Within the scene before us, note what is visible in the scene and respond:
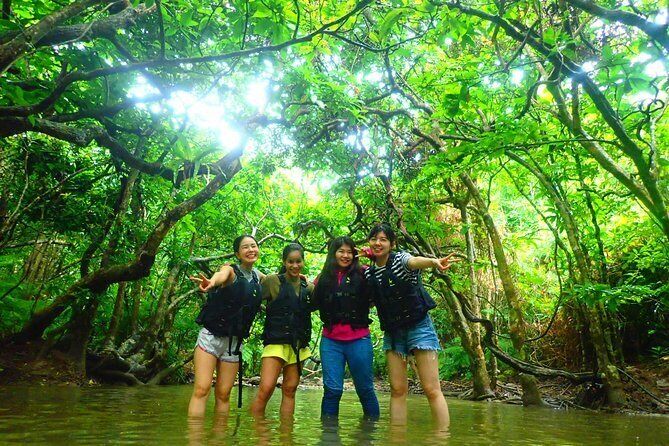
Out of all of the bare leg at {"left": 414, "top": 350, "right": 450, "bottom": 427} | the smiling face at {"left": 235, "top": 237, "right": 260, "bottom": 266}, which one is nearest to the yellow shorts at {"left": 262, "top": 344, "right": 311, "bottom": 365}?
the smiling face at {"left": 235, "top": 237, "right": 260, "bottom": 266}

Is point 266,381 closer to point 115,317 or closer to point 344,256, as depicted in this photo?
point 344,256

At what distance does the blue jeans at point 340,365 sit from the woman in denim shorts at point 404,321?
284mm

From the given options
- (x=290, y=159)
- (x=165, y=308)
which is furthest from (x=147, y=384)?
(x=290, y=159)

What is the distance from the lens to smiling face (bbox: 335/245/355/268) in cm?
492

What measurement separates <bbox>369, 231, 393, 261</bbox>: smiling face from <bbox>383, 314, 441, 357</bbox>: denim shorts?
0.68 meters

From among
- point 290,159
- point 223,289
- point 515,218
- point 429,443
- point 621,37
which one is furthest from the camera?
point 515,218

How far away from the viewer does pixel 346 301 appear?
15.7 feet

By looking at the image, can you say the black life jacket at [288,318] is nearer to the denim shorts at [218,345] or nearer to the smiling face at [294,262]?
the smiling face at [294,262]

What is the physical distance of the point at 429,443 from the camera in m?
3.23

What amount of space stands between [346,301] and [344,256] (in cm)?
44

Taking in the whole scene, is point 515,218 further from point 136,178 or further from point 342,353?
point 342,353

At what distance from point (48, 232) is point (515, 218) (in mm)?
12889

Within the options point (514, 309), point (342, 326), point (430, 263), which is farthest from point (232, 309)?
point (514, 309)

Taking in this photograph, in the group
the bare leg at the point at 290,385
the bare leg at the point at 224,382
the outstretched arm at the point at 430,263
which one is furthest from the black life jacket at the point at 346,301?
the bare leg at the point at 224,382
